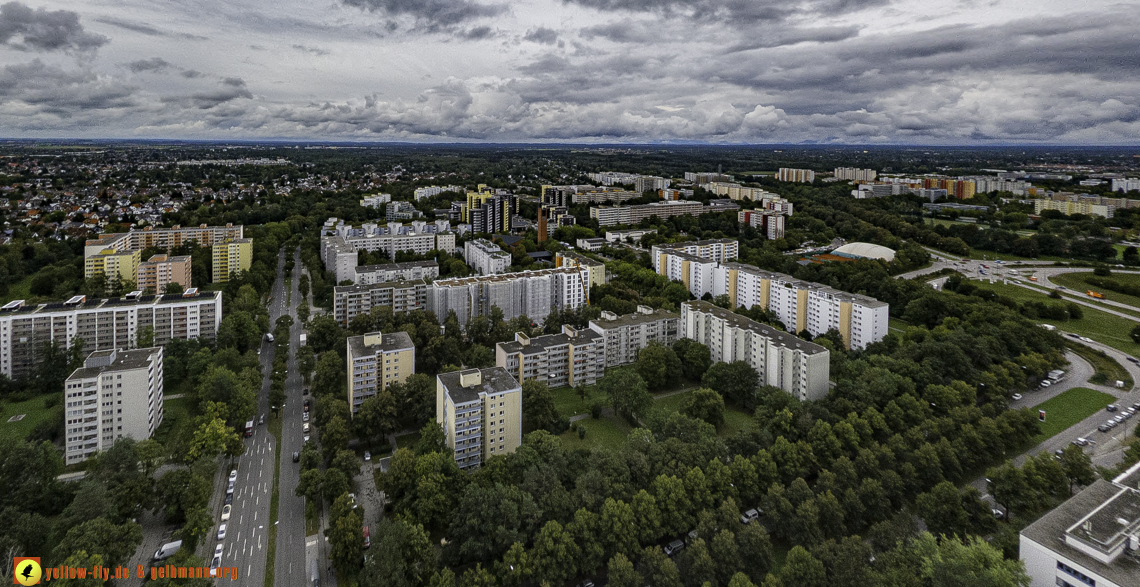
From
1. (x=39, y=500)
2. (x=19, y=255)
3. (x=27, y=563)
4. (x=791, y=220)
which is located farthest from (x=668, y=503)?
(x=791, y=220)

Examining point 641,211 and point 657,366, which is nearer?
point 657,366

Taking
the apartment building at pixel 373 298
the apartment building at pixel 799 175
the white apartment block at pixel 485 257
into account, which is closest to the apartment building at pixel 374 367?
the apartment building at pixel 373 298

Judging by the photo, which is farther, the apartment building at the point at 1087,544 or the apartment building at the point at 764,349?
the apartment building at the point at 764,349

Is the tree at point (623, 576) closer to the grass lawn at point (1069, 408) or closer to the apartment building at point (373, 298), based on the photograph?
the grass lawn at point (1069, 408)

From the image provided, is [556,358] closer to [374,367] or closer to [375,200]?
[374,367]

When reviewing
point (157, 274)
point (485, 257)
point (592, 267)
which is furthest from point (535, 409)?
point (157, 274)

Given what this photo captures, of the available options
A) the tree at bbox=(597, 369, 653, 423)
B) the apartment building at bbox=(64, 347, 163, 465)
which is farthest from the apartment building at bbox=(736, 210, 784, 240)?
the apartment building at bbox=(64, 347, 163, 465)
